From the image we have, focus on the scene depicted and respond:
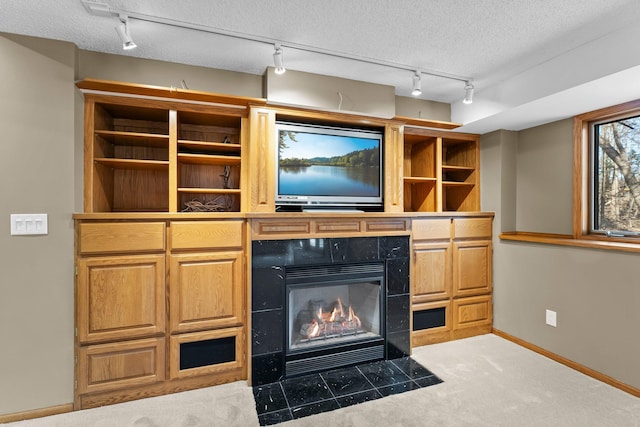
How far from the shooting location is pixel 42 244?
2137 mm

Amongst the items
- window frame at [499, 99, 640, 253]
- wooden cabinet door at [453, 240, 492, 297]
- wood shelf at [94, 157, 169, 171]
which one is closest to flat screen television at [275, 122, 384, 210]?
wood shelf at [94, 157, 169, 171]

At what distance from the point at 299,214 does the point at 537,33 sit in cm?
208

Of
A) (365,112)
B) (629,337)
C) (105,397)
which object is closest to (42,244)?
(105,397)

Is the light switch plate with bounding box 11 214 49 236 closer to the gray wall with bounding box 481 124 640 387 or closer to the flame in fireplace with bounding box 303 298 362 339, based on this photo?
the flame in fireplace with bounding box 303 298 362 339

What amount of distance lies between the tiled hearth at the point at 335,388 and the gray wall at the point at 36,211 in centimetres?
138

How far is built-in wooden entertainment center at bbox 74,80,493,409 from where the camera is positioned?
2.25m

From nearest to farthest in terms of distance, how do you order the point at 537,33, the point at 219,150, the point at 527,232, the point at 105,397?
the point at 537,33, the point at 105,397, the point at 219,150, the point at 527,232

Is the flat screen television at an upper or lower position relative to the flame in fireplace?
upper

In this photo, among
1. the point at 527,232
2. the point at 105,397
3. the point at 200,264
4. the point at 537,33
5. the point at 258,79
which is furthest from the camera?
the point at 527,232

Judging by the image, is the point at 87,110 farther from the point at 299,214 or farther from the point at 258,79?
the point at 299,214

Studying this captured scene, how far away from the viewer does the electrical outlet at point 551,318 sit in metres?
2.85

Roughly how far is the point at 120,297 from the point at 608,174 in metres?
4.10

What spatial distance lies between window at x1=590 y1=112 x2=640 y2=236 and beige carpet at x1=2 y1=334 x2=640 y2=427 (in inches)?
51.8

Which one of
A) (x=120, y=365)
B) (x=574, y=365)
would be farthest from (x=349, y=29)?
(x=574, y=365)
